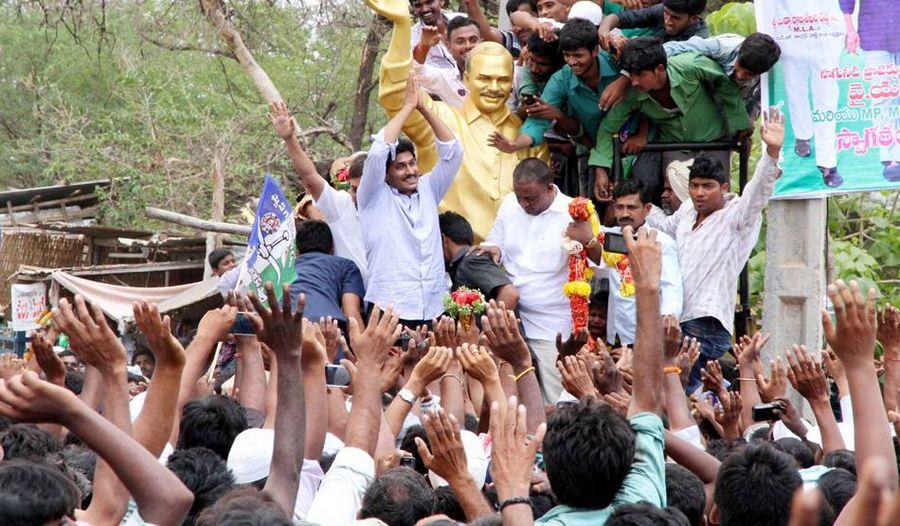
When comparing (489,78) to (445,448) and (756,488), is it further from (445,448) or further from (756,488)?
(756,488)

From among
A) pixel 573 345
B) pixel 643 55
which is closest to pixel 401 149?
pixel 643 55

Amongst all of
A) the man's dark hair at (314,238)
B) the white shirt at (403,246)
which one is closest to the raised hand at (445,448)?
the white shirt at (403,246)

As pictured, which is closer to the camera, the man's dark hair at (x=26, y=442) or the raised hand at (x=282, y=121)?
the man's dark hair at (x=26, y=442)

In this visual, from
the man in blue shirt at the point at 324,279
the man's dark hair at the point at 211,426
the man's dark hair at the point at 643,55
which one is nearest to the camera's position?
the man's dark hair at the point at 211,426

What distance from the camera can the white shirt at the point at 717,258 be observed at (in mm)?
7156

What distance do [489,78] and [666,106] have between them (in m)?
1.22

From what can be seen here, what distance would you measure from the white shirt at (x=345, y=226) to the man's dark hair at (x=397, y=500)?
4.23 m

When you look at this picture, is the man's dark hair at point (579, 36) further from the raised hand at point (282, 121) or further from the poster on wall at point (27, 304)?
the poster on wall at point (27, 304)

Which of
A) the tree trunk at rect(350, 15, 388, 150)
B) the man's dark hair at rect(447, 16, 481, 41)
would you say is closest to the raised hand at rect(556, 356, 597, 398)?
the man's dark hair at rect(447, 16, 481, 41)

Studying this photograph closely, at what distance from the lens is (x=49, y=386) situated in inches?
113

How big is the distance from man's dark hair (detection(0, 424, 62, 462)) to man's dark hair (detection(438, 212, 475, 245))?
4091 millimetres

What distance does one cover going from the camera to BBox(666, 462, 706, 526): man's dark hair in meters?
3.75

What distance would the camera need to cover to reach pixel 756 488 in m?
3.20

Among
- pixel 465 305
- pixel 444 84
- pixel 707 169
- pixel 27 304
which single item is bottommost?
pixel 27 304
